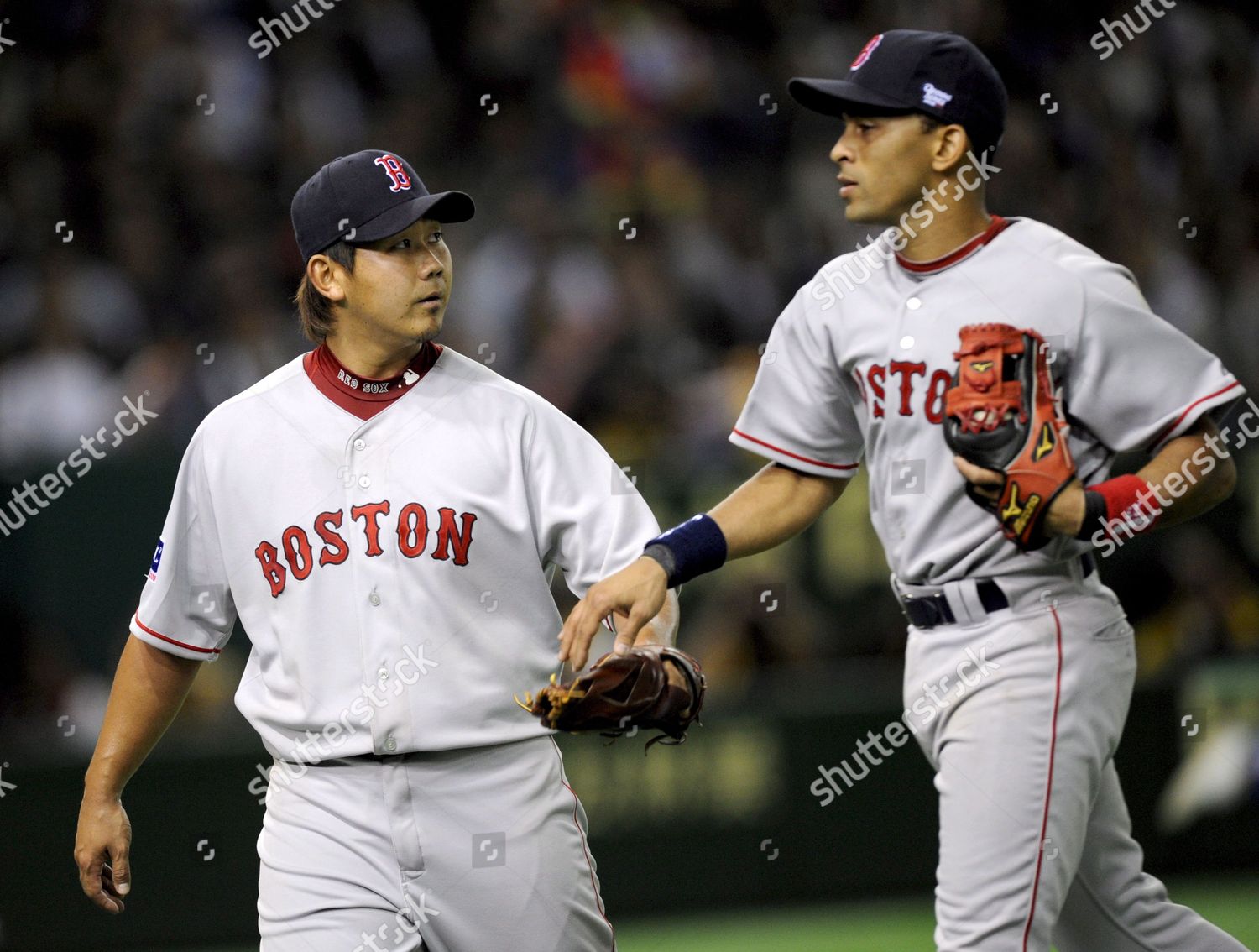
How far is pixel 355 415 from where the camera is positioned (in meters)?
3.73

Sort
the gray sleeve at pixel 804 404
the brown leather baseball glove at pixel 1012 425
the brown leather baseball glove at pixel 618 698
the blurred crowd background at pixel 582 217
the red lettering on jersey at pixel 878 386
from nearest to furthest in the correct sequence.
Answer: the brown leather baseball glove at pixel 618 698
the brown leather baseball glove at pixel 1012 425
the red lettering on jersey at pixel 878 386
the gray sleeve at pixel 804 404
the blurred crowd background at pixel 582 217

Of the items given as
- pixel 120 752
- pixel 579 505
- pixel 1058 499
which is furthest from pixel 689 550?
pixel 120 752

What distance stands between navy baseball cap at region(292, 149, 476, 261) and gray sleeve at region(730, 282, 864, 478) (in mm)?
848

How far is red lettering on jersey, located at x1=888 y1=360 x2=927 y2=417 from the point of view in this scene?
382 cm

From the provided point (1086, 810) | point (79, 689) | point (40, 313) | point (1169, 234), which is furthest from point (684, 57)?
point (1086, 810)

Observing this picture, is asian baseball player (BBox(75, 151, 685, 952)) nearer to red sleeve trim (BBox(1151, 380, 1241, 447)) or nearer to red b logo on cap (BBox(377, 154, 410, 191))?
red b logo on cap (BBox(377, 154, 410, 191))

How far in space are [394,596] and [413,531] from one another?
145 mm

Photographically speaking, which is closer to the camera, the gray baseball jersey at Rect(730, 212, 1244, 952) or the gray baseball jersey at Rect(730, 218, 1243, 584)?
the gray baseball jersey at Rect(730, 212, 1244, 952)

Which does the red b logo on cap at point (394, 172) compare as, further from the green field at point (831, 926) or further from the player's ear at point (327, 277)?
the green field at point (831, 926)

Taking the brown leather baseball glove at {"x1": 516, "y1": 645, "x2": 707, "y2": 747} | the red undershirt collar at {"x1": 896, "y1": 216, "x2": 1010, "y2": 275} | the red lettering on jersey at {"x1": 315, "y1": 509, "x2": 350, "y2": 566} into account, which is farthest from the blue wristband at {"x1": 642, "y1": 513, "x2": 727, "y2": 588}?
the red undershirt collar at {"x1": 896, "y1": 216, "x2": 1010, "y2": 275}

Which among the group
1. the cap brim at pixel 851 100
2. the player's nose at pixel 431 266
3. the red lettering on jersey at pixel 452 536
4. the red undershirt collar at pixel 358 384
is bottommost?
the red lettering on jersey at pixel 452 536

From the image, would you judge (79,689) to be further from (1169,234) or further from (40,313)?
(1169,234)

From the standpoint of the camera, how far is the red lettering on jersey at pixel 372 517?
3613 millimetres

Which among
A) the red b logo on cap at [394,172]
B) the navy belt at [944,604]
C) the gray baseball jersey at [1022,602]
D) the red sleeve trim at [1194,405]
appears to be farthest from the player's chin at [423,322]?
the red sleeve trim at [1194,405]
